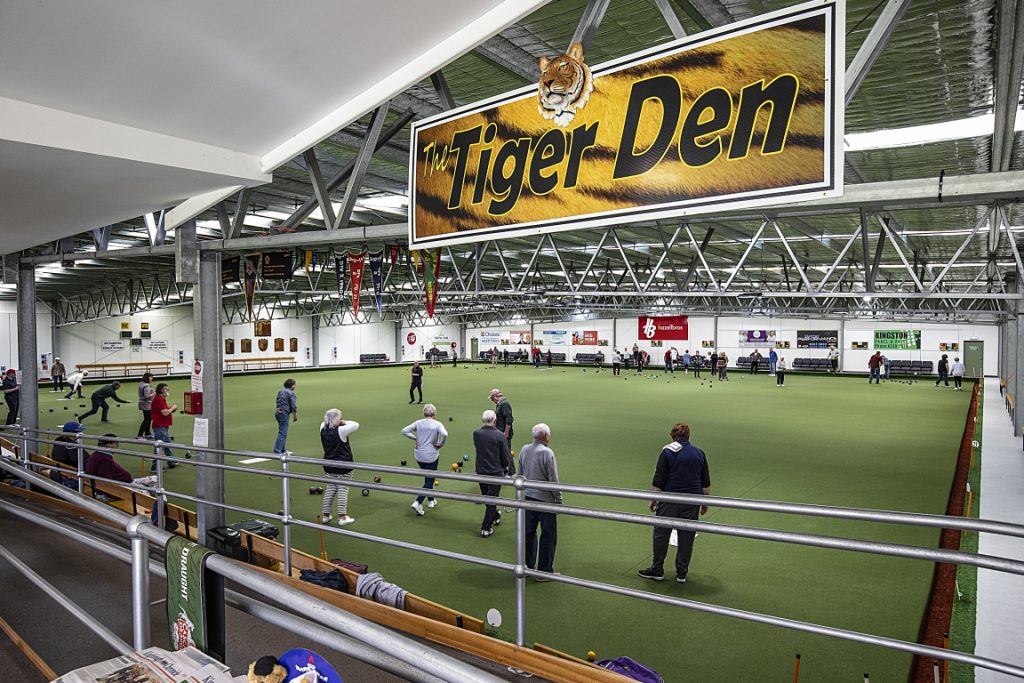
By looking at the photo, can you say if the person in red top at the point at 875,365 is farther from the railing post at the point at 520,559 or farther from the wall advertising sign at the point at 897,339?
the railing post at the point at 520,559

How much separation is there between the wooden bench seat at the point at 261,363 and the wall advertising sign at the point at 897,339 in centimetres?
4436

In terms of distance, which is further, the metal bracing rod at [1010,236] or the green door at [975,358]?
the green door at [975,358]

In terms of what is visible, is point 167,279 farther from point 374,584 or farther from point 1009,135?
point 1009,135

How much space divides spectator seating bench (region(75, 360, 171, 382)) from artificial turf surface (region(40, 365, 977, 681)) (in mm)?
17841

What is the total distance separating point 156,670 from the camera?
1.56 meters

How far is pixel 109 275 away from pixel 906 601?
103 feet

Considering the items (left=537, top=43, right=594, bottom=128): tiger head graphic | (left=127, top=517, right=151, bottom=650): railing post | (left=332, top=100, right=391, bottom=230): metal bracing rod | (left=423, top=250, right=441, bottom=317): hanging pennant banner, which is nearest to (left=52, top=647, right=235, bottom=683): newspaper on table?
A: (left=127, top=517, right=151, bottom=650): railing post

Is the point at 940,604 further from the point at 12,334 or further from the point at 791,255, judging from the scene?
the point at 12,334

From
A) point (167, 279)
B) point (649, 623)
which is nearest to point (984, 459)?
point (649, 623)

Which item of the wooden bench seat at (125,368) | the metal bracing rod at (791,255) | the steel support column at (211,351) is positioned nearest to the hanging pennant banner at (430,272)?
the steel support column at (211,351)

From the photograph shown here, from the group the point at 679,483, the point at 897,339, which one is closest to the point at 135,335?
the point at 679,483

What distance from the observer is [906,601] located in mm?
6301

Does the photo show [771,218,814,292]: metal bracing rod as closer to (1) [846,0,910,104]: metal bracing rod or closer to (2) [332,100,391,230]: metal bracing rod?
(2) [332,100,391,230]: metal bracing rod

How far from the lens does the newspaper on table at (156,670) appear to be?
151 centimetres
